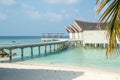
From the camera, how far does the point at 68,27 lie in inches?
1843

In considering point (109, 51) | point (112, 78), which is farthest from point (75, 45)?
point (109, 51)

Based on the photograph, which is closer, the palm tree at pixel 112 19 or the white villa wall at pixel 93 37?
the palm tree at pixel 112 19

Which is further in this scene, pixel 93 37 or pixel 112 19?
pixel 93 37

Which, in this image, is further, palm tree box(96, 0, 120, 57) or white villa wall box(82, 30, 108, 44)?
white villa wall box(82, 30, 108, 44)

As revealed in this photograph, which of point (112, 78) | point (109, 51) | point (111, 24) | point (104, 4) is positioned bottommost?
point (112, 78)

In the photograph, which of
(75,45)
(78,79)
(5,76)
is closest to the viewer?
(78,79)

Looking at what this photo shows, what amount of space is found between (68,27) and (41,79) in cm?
3684

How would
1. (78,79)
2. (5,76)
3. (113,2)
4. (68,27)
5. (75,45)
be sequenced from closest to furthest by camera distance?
(113,2)
(78,79)
(5,76)
(75,45)
(68,27)

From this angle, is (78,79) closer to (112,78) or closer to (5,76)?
(112,78)

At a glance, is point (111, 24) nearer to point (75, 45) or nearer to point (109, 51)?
point (109, 51)

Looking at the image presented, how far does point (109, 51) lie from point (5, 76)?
819cm

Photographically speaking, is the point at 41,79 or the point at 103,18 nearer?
the point at 103,18

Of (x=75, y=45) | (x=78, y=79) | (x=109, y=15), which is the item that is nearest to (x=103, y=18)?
(x=109, y=15)

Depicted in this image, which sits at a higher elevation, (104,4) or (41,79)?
(104,4)
